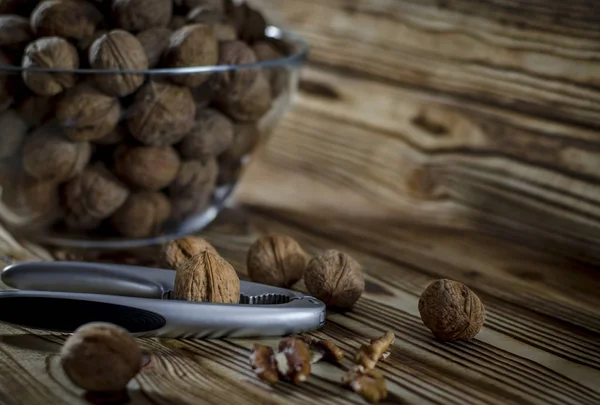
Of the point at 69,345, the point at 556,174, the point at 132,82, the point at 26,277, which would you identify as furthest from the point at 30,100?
the point at 556,174

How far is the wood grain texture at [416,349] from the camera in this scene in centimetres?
75

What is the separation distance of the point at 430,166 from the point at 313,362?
0.67 m

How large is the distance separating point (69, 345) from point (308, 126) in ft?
3.08

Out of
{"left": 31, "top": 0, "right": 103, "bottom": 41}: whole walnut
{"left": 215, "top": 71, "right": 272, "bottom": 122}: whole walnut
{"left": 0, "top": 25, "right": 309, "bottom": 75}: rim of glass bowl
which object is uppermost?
{"left": 31, "top": 0, "right": 103, "bottom": 41}: whole walnut

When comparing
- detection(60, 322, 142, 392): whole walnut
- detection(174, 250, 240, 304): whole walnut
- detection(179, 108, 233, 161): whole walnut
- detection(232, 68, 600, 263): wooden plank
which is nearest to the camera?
detection(60, 322, 142, 392): whole walnut

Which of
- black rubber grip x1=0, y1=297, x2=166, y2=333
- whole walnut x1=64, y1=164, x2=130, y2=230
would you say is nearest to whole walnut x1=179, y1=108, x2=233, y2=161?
whole walnut x1=64, y1=164, x2=130, y2=230

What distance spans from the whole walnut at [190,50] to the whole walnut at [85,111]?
9cm

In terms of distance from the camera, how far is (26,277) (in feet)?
2.93

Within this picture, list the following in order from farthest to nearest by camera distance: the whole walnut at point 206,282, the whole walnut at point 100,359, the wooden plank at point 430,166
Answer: the wooden plank at point 430,166 → the whole walnut at point 206,282 → the whole walnut at point 100,359

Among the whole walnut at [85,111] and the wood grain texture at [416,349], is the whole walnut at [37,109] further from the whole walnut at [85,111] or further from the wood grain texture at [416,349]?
the wood grain texture at [416,349]

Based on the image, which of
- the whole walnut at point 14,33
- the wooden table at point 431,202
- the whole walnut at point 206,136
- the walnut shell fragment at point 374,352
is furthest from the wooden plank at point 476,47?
the whole walnut at point 14,33

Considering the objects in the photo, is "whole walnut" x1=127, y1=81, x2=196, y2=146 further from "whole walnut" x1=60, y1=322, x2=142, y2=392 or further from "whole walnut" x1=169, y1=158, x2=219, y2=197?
"whole walnut" x1=60, y1=322, x2=142, y2=392

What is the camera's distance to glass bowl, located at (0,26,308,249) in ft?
3.34

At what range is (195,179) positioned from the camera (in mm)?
1139
